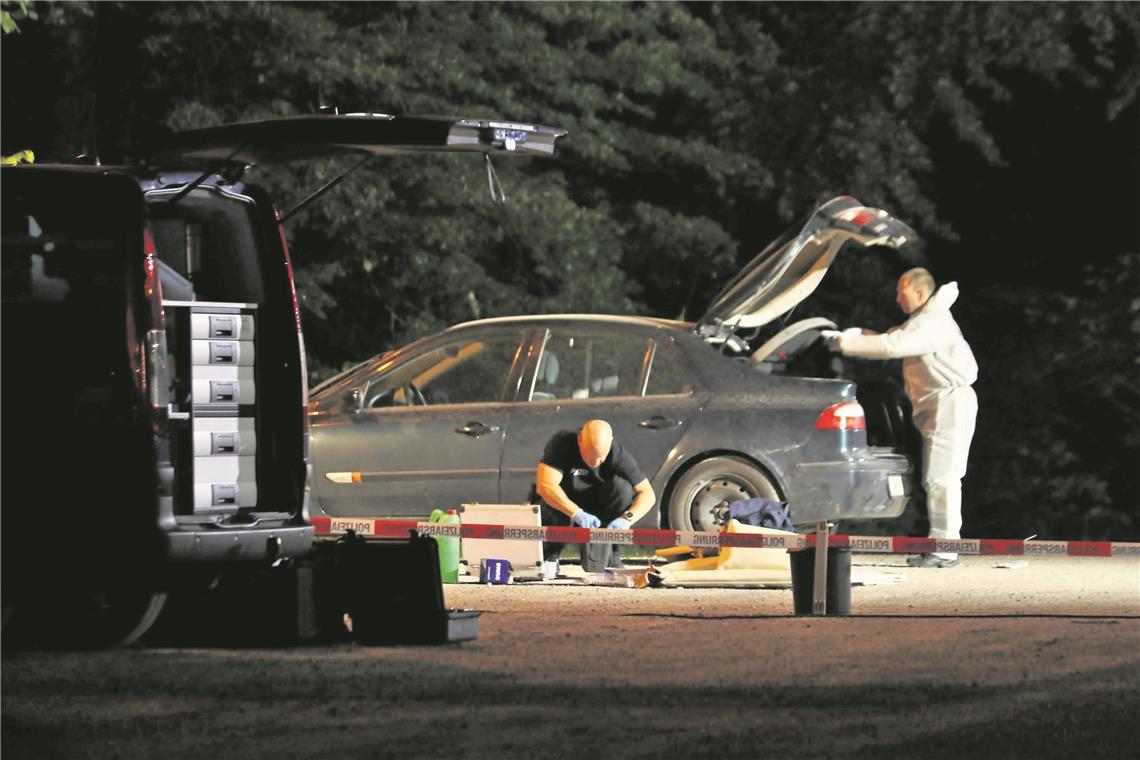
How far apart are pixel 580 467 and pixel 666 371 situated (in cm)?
112

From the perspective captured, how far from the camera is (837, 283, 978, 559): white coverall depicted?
15742 mm

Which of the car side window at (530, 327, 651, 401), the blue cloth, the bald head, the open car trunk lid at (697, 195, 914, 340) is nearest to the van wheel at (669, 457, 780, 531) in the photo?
the blue cloth

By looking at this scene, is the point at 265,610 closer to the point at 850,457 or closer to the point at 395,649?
the point at 395,649

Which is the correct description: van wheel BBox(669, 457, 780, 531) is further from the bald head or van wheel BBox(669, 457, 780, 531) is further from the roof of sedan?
the roof of sedan

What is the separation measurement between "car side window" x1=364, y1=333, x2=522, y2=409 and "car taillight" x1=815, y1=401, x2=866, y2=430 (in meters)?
2.02

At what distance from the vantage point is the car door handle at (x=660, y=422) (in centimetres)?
1536

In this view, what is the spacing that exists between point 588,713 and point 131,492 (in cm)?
221

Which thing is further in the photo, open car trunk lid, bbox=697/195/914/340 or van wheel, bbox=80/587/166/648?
open car trunk lid, bbox=697/195/914/340

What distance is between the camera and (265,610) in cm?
1073

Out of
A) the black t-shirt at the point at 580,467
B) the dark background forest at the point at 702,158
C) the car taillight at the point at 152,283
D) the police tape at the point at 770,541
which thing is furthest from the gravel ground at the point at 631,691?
the dark background forest at the point at 702,158

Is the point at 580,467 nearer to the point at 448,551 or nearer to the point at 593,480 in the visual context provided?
the point at 593,480

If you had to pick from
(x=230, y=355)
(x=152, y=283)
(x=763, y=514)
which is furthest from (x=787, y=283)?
(x=152, y=283)

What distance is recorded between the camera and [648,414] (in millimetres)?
15438

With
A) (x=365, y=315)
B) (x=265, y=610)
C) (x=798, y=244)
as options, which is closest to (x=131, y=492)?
(x=265, y=610)
